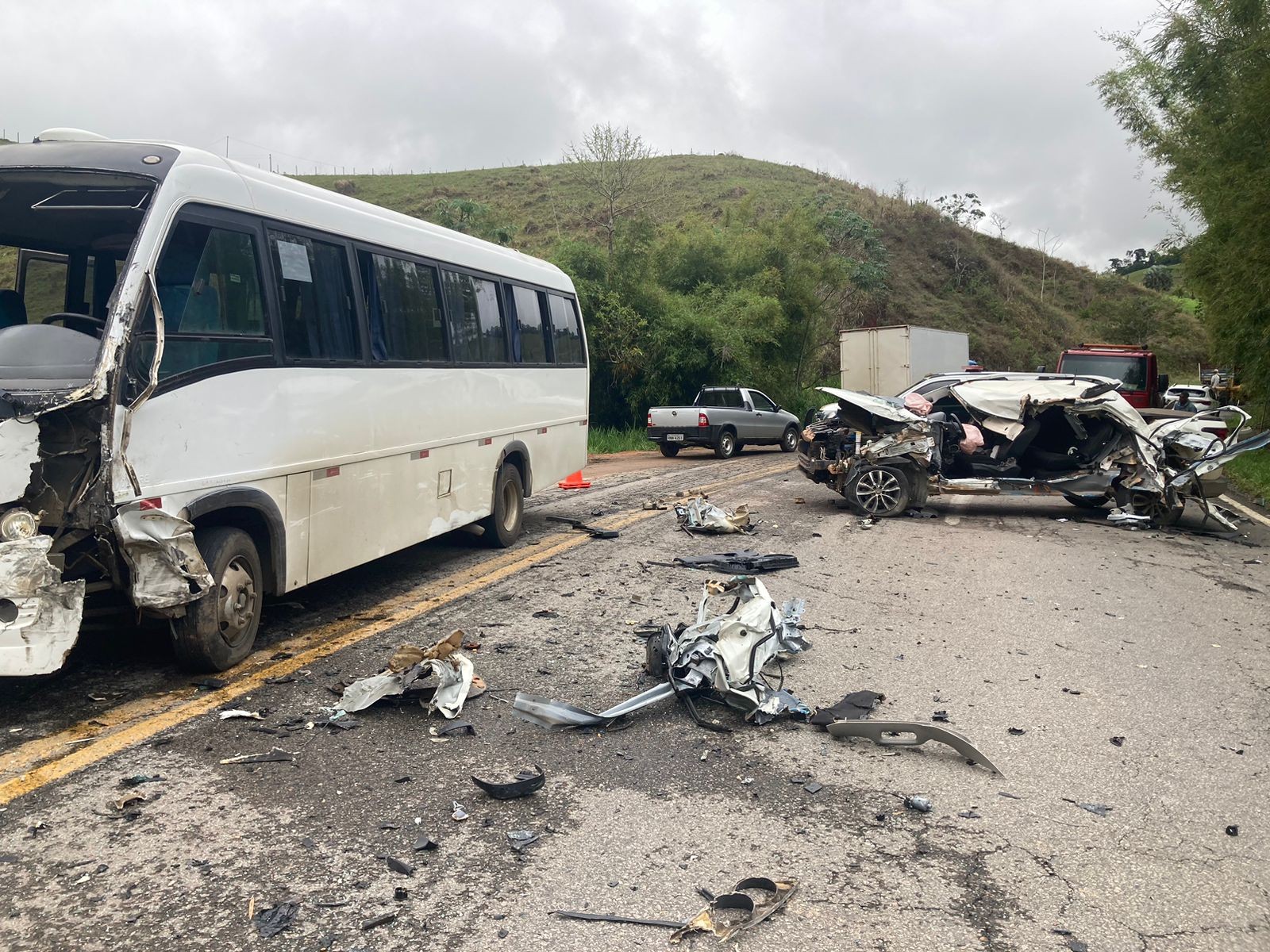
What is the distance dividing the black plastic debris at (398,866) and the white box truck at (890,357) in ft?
82.8

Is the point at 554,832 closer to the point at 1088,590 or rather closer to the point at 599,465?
the point at 1088,590

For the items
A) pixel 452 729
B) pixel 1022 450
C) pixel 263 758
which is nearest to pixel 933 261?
pixel 1022 450

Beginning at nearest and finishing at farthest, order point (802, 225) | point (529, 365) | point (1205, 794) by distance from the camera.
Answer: point (1205, 794)
point (529, 365)
point (802, 225)

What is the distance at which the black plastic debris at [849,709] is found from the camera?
5.18 m

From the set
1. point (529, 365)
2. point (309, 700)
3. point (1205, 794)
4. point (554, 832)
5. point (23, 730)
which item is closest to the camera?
point (554, 832)

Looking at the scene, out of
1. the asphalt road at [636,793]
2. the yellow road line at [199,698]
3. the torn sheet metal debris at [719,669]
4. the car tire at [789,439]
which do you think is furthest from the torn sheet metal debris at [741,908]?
the car tire at [789,439]

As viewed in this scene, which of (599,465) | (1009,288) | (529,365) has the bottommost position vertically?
(599,465)

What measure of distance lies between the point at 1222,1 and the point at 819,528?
1731cm

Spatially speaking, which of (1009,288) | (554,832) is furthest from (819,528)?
(1009,288)

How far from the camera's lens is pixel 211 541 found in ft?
18.4

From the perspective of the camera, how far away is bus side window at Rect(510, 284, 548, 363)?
34.2 ft

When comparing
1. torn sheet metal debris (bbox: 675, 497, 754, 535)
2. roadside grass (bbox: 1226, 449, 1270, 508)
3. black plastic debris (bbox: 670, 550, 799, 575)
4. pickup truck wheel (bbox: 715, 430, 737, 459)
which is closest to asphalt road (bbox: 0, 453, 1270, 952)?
black plastic debris (bbox: 670, 550, 799, 575)

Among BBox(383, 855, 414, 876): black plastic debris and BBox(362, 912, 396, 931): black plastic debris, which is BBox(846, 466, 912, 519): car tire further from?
BBox(362, 912, 396, 931): black plastic debris

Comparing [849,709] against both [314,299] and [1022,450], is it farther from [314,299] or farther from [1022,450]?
[1022,450]
